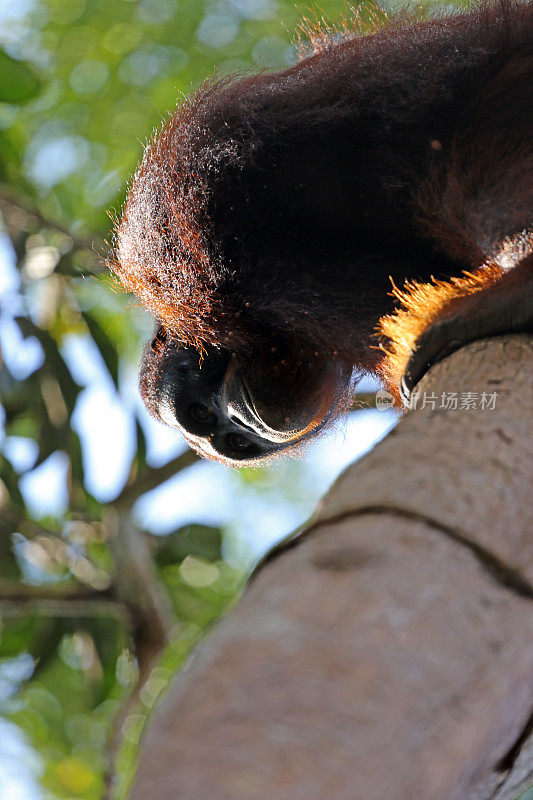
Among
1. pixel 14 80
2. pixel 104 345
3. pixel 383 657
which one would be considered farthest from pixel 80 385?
pixel 383 657

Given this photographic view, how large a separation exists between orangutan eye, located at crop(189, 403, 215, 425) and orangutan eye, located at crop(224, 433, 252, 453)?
0.04 m

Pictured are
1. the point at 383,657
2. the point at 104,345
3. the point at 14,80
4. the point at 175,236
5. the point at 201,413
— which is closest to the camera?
the point at 383,657

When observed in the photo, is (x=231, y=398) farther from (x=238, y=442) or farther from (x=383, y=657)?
(x=383, y=657)

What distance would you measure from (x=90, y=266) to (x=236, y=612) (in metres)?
2.46

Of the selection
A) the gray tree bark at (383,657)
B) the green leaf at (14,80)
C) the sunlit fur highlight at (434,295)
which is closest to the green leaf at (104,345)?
the green leaf at (14,80)

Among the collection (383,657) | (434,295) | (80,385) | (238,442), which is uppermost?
(383,657)

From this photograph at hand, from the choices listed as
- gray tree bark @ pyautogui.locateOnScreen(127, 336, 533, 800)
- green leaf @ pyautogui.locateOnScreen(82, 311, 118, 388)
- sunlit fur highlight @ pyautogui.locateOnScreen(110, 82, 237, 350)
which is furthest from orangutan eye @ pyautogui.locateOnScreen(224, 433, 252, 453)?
green leaf @ pyautogui.locateOnScreen(82, 311, 118, 388)

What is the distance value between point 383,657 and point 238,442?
69 centimetres

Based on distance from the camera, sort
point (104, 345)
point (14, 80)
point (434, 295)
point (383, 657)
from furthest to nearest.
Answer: point (104, 345)
point (14, 80)
point (434, 295)
point (383, 657)

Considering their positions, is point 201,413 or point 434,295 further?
point 201,413

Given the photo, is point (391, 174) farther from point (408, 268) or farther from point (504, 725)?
point (504, 725)

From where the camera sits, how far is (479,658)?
41 centimetres

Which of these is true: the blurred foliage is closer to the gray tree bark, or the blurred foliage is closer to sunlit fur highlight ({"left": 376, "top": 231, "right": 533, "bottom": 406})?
sunlit fur highlight ({"left": 376, "top": 231, "right": 533, "bottom": 406})

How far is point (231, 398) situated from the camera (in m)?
0.99
